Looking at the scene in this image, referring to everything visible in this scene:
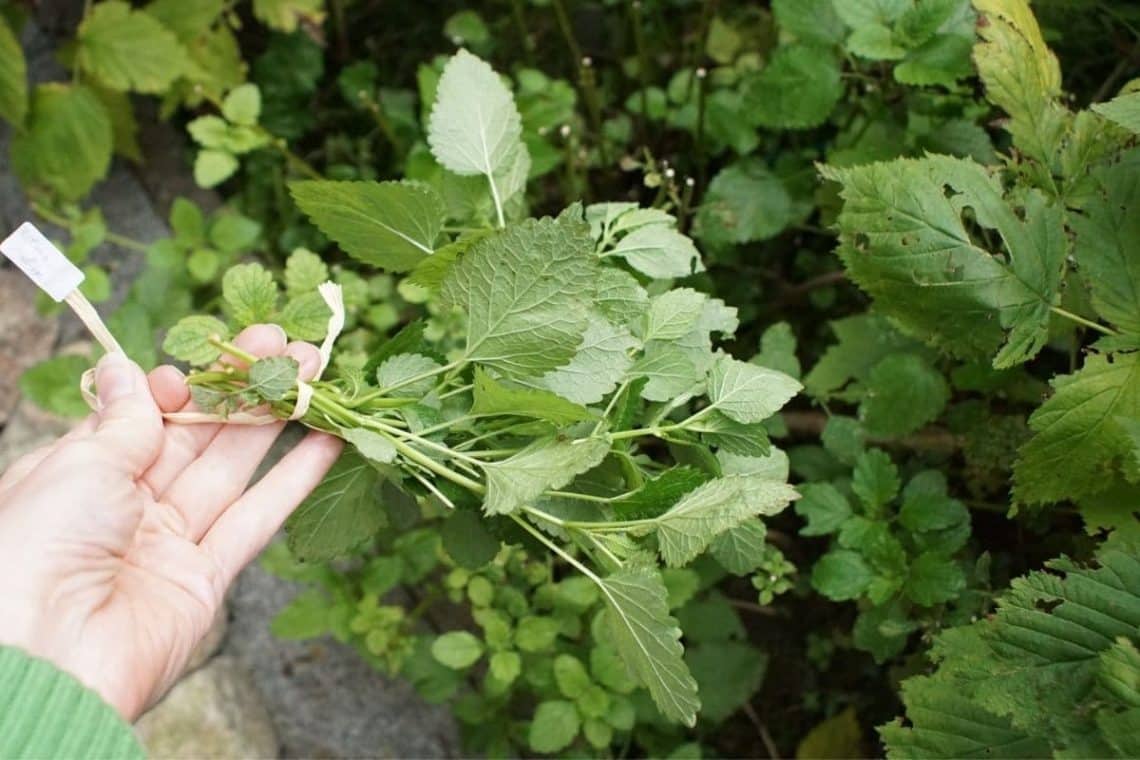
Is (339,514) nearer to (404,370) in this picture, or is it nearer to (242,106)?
(404,370)

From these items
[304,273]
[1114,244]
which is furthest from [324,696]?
[1114,244]

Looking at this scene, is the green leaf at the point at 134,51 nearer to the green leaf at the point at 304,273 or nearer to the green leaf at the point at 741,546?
the green leaf at the point at 304,273

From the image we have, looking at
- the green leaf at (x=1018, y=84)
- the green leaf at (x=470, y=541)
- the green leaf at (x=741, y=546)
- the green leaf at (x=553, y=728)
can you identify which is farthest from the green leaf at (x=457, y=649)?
the green leaf at (x=1018, y=84)

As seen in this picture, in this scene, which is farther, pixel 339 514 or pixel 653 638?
pixel 339 514

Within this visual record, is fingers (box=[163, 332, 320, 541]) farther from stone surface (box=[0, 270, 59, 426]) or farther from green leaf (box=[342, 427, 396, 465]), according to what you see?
stone surface (box=[0, 270, 59, 426])

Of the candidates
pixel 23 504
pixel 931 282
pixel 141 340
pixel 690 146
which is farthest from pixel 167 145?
pixel 931 282

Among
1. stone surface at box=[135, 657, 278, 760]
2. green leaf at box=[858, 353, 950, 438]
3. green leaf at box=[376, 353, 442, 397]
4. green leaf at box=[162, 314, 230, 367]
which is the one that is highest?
green leaf at box=[162, 314, 230, 367]

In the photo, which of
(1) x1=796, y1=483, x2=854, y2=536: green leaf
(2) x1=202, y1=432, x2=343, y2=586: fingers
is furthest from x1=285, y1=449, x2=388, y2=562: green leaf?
(1) x1=796, y1=483, x2=854, y2=536: green leaf
